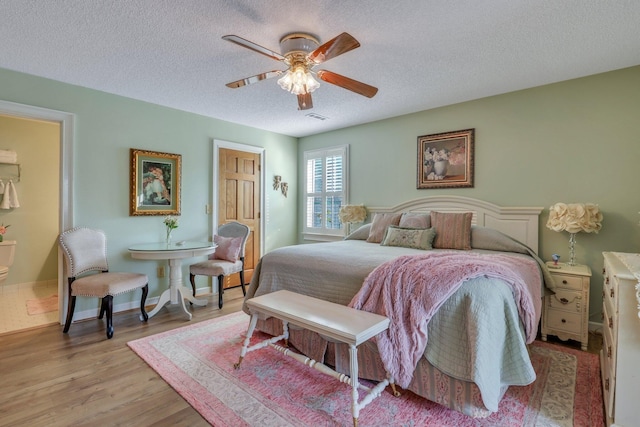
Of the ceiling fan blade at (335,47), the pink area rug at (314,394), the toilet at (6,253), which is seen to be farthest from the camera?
the toilet at (6,253)

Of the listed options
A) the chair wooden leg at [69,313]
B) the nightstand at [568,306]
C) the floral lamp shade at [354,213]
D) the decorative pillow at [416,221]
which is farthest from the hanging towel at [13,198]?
the nightstand at [568,306]

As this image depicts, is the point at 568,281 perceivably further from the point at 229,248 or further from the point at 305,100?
the point at 229,248

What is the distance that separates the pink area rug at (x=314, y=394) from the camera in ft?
5.67

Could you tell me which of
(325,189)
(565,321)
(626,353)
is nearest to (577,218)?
(565,321)

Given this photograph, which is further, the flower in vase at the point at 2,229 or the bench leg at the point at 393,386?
the flower in vase at the point at 2,229

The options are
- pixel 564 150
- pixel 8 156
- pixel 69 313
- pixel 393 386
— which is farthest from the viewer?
pixel 8 156

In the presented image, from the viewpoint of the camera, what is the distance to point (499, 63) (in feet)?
8.81

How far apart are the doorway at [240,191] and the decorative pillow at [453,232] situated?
8.94 feet

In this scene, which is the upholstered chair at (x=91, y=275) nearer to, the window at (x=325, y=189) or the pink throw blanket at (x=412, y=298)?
the pink throw blanket at (x=412, y=298)

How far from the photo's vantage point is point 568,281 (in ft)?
8.72

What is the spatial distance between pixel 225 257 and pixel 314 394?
8.03ft

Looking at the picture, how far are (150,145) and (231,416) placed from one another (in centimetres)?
319

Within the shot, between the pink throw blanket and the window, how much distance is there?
293cm

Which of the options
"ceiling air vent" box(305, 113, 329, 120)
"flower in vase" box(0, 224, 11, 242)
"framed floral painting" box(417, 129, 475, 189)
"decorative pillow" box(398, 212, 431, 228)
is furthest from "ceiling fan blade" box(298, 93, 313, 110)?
"flower in vase" box(0, 224, 11, 242)
